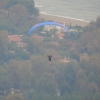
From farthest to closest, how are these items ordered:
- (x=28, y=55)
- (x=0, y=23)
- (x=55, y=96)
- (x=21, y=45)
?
(x=0, y=23) < (x=21, y=45) < (x=28, y=55) < (x=55, y=96)

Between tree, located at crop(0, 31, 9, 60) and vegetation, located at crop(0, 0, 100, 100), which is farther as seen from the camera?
tree, located at crop(0, 31, 9, 60)

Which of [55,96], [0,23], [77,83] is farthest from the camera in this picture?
[0,23]

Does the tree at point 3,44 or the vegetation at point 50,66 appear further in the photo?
the tree at point 3,44

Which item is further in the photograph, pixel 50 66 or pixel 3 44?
Answer: pixel 3 44

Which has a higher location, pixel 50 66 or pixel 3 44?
pixel 50 66

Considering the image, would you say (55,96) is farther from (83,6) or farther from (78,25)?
(83,6)

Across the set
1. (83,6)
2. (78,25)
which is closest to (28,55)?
(78,25)

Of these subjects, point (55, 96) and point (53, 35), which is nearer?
point (55, 96)
